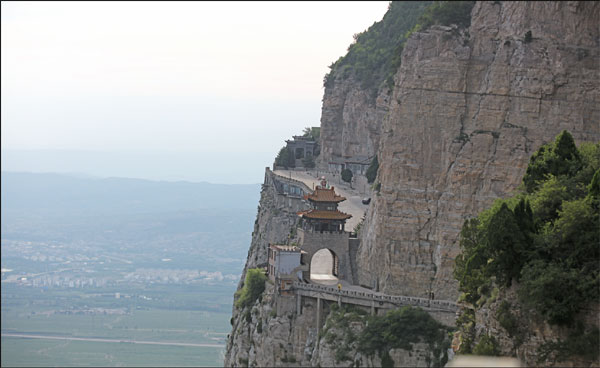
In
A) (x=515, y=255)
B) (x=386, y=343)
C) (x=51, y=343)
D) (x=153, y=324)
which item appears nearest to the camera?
(x=515, y=255)

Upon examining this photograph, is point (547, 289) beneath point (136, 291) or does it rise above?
above

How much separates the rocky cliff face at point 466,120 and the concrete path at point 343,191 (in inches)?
391

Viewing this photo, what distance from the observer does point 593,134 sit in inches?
2299

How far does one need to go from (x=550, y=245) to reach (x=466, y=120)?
28.0 metres

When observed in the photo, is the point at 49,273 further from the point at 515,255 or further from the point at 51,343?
the point at 515,255

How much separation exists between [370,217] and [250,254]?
2428cm

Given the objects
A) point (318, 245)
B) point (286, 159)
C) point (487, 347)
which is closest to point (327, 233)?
point (318, 245)

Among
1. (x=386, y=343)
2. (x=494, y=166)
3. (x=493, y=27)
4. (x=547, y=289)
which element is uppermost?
(x=493, y=27)

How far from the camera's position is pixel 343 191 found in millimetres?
87375

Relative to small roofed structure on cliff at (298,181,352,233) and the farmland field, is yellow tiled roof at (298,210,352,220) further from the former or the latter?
the farmland field

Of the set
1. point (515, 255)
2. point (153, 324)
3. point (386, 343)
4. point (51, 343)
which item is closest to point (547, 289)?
point (515, 255)

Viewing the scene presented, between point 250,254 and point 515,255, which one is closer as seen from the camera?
point 515,255

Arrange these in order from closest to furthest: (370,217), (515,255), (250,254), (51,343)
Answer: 1. (515,255)
2. (370,217)
3. (250,254)
4. (51,343)

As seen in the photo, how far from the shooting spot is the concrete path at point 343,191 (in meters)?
76.3
